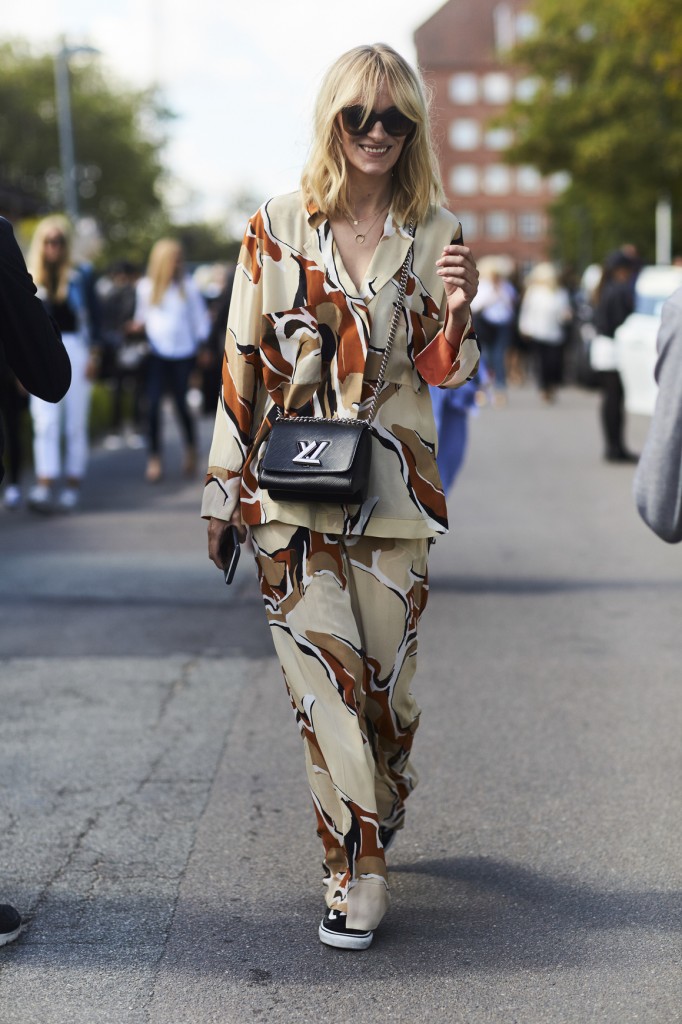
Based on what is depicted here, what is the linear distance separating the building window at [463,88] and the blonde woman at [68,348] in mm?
103514

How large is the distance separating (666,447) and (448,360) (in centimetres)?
53

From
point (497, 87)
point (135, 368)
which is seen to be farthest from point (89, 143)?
point (135, 368)

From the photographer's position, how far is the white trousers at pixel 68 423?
444 inches

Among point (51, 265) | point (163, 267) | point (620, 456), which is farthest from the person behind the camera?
point (620, 456)

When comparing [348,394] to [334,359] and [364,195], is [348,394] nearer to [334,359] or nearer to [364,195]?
[334,359]

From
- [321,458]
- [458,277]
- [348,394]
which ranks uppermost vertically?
[458,277]

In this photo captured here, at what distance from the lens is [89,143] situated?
68125 mm

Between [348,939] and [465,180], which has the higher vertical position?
[465,180]

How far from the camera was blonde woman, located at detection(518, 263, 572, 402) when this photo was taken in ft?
75.2

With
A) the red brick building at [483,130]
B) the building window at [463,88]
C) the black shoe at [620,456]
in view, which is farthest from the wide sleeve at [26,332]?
the building window at [463,88]

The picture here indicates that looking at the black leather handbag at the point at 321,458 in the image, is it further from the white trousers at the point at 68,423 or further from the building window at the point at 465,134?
the building window at the point at 465,134

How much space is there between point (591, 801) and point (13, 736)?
2.09 meters

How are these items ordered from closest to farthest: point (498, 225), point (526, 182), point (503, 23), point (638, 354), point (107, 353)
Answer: point (638, 354) < point (107, 353) < point (503, 23) < point (526, 182) < point (498, 225)

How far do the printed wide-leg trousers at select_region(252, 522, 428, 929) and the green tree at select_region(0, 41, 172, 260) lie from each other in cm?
6564
